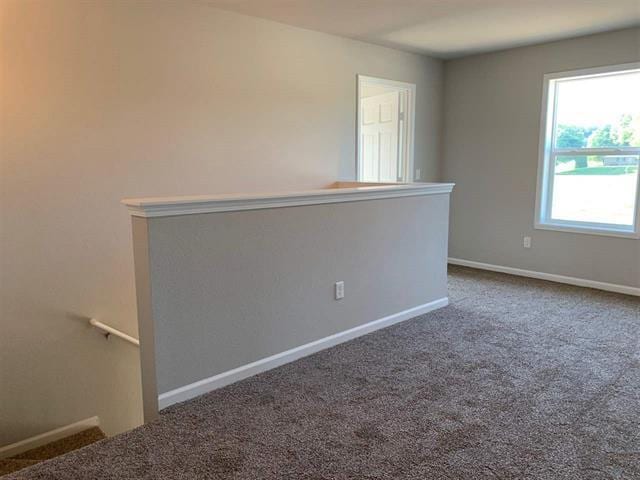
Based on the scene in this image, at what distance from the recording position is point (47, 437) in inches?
128

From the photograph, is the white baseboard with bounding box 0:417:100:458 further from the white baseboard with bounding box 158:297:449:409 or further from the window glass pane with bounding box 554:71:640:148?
the window glass pane with bounding box 554:71:640:148

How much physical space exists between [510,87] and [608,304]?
2.40m

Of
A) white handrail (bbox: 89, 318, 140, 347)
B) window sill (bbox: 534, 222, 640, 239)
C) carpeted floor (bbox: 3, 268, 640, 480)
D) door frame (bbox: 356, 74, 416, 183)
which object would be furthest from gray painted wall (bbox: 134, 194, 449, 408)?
window sill (bbox: 534, 222, 640, 239)

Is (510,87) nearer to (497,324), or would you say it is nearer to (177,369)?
(497,324)

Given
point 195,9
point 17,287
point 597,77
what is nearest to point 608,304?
point 597,77

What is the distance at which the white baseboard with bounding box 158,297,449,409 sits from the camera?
239 cm

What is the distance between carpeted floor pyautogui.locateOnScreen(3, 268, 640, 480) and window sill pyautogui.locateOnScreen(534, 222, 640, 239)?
1.44m

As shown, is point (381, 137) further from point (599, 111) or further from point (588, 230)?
point (588, 230)

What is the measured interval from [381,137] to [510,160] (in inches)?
57.1

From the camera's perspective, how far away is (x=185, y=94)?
3.59 metres

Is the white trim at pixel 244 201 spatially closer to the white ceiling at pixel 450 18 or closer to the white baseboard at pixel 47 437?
the white ceiling at pixel 450 18

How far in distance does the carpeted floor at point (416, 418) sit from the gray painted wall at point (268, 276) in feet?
0.66

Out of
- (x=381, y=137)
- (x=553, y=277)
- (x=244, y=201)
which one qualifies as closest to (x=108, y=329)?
(x=244, y=201)

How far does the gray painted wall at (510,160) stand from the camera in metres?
4.50
